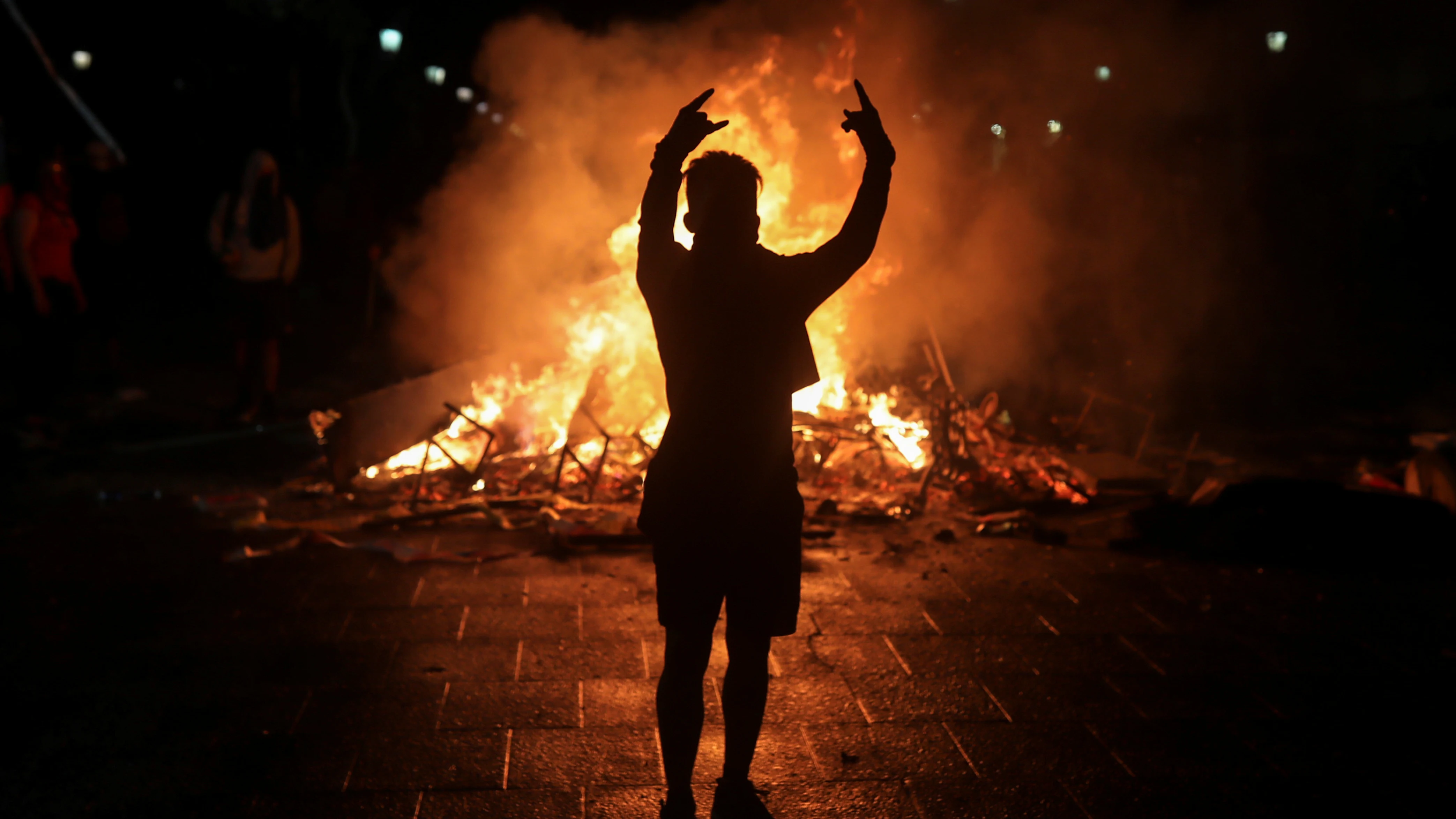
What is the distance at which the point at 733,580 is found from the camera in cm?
292

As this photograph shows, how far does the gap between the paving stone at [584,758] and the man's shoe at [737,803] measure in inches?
14.5

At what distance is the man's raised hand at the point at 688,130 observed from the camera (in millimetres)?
2865

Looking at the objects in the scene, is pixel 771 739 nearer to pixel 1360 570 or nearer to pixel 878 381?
pixel 1360 570

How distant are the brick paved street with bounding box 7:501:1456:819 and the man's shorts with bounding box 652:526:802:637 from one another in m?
0.80

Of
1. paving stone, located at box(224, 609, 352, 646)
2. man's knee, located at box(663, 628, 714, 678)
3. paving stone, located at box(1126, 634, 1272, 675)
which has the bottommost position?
paving stone, located at box(224, 609, 352, 646)

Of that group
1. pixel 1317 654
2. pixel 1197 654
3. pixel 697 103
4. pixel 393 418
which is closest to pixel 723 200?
pixel 697 103

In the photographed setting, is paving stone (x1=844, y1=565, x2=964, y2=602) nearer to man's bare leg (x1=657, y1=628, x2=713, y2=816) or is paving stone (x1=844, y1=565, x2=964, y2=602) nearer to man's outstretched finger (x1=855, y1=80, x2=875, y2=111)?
man's bare leg (x1=657, y1=628, x2=713, y2=816)

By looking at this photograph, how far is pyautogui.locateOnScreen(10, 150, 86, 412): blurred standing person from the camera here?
8.78m

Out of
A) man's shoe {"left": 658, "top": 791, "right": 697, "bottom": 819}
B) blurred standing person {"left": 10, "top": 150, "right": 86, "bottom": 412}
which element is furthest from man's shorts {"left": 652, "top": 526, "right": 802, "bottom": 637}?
blurred standing person {"left": 10, "top": 150, "right": 86, "bottom": 412}

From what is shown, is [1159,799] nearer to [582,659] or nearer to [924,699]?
[924,699]

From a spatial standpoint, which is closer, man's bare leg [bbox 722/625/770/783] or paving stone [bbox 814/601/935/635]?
man's bare leg [bbox 722/625/770/783]

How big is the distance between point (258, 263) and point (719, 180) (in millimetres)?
8026

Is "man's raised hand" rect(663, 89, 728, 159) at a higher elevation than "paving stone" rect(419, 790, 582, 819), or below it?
higher

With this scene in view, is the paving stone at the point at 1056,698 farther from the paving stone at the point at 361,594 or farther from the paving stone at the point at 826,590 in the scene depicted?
the paving stone at the point at 361,594
